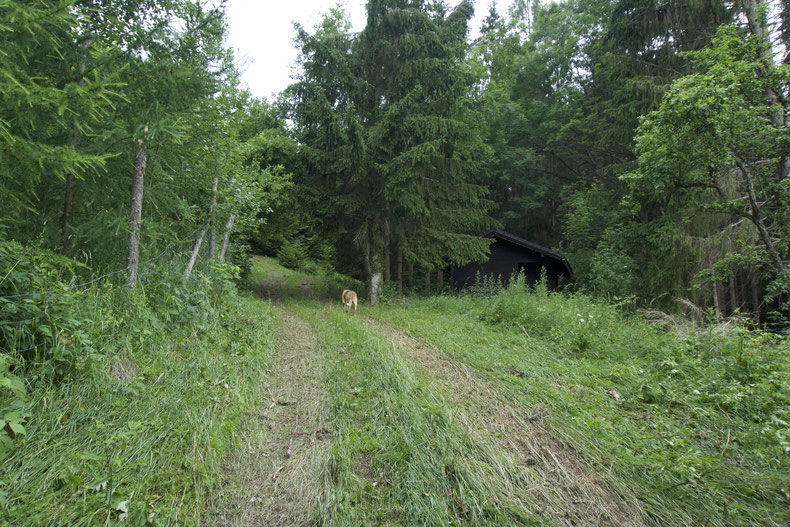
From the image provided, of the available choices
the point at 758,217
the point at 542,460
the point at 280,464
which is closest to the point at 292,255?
the point at 758,217

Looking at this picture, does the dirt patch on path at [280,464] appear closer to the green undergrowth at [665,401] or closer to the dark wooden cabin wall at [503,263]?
the green undergrowth at [665,401]

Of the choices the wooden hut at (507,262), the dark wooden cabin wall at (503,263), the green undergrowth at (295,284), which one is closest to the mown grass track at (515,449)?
the green undergrowth at (295,284)

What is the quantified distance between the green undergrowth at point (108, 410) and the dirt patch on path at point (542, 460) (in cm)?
235

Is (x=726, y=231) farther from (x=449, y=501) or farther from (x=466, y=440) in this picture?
(x=449, y=501)

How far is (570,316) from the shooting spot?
7496mm

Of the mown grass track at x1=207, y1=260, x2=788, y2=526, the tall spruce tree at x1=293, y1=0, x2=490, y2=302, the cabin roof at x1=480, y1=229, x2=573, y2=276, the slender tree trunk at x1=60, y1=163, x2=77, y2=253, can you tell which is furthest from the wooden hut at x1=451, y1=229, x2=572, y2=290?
the slender tree trunk at x1=60, y1=163, x2=77, y2=253

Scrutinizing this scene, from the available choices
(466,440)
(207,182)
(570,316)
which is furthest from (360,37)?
(466,440)

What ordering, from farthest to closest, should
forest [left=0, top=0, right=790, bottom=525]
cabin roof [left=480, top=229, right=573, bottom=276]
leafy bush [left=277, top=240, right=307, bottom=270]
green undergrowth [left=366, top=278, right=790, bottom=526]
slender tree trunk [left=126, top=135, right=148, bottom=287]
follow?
leafy bush [left=277, top=240, right=307, bottom=270] < cabin roof [left=480, top=229, right=573, bottom=276] < slender tree trunk [left=126, top=135, right=148, bottom=287] < forest [left=0, top=0, right=790, bottom=525] < green undergrowth [left=366, top=278, right=790, bottom=526]

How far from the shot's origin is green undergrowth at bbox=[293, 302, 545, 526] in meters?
2.43

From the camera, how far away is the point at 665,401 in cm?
397

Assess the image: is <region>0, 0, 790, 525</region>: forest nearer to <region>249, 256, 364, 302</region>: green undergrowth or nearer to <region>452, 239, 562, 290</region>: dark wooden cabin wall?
<region>249, 256, 364, 302</region>: green undergrowth

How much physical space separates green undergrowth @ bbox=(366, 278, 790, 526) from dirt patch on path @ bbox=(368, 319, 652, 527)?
14 cm

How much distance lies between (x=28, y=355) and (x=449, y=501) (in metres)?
3.55

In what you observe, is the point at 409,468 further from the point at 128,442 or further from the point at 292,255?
the point at 292,255
